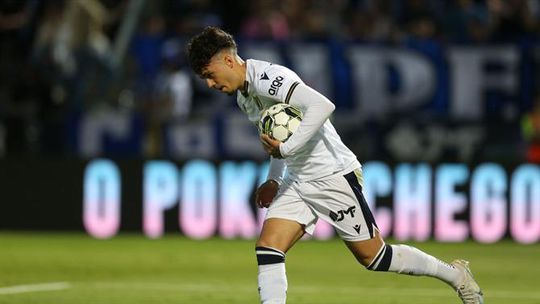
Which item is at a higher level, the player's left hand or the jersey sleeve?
the jersey sleeve

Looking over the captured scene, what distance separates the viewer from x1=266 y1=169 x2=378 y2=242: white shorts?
8.20 meters

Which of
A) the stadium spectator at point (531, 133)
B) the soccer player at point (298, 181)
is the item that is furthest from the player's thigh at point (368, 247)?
the stadium spectator at point (531, 133)

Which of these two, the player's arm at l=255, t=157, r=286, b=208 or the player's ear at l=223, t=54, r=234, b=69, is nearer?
the player's ear at l=223, t=54, r=234, b=69

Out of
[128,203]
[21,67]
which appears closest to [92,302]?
[128,203]

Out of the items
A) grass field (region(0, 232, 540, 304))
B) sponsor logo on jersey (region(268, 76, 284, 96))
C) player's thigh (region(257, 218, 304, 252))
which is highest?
sponsor logo on jersey (region(268, 76, 284, 96))

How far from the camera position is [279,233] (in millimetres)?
8094

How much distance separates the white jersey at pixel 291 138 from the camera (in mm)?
7930

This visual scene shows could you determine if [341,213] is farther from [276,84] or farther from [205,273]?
[205,273]

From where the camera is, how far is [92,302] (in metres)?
10.1

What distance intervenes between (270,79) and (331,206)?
88 centimetres

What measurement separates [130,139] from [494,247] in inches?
194

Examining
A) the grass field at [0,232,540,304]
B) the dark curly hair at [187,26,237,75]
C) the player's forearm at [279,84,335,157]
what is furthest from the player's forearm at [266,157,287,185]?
the grass field at [0,232,540,304]

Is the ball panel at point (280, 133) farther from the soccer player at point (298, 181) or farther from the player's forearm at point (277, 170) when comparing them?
the player's forearm at point (277, 170)

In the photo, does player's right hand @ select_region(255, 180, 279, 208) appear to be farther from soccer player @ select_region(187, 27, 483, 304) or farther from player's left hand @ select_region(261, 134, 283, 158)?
player's left hand @ select_region(261, 134, 283, 158)
